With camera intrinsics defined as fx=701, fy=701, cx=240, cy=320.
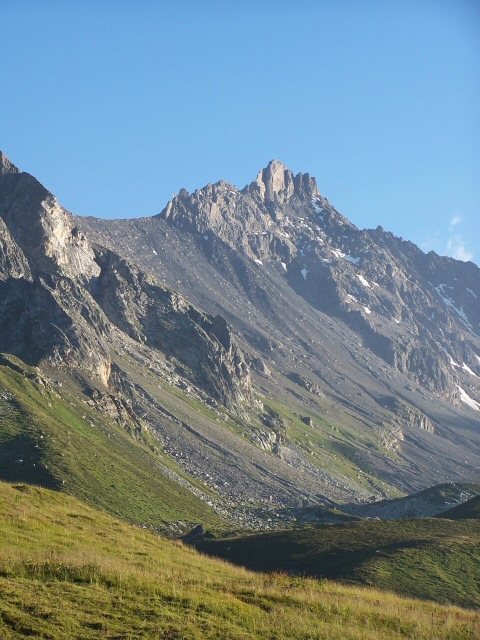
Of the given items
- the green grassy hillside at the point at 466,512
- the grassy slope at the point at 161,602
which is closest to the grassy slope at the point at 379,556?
the green grassy hillside at the point at 466,512

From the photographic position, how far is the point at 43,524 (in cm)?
3800

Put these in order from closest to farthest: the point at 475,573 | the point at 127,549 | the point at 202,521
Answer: the point at 127,549 → the point at 475,573 → the point at 202,521

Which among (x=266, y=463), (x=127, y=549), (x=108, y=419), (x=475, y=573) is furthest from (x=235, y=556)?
(x=266, y=463)

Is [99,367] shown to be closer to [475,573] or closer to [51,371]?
[51,371]

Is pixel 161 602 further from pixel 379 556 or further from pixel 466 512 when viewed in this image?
pixel 466 512

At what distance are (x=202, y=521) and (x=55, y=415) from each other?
37713 millimetres

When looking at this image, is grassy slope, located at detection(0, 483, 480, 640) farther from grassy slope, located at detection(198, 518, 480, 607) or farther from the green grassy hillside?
the green grassy hillside

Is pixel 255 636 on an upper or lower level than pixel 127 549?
upper

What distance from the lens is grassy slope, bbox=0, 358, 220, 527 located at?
107 m

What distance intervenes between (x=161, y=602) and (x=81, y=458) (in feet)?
322

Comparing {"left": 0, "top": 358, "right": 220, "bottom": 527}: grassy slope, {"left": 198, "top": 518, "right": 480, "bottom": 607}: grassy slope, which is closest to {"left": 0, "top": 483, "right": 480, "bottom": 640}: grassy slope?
{"left": 198, "top": 518, "right": 480, "bottom": 607}: grassy slope

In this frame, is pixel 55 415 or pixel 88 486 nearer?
pixel 88 486

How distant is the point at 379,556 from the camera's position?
186 feet

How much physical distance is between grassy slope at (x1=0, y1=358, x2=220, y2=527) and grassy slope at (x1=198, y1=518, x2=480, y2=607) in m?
40.5
